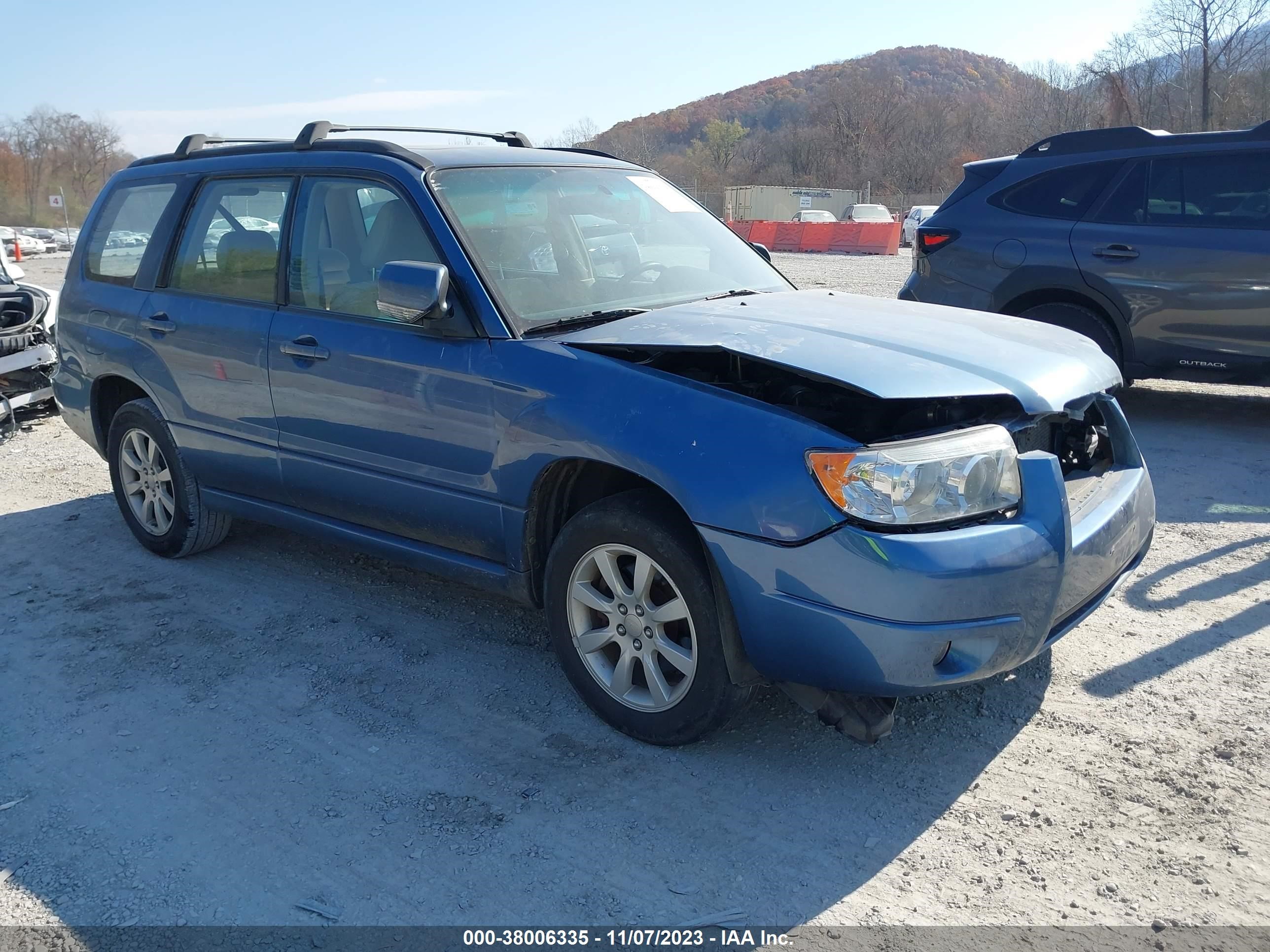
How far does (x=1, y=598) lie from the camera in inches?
196

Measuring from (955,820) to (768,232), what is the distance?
3123 centimetres

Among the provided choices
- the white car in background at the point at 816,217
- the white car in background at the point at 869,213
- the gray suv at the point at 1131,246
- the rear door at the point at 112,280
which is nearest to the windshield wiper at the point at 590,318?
the rear door at the point at 112,280

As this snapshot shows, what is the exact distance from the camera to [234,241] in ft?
15.5

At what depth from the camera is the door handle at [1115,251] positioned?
23.4ft

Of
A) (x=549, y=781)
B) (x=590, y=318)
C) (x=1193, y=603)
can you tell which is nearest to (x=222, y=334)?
(x=590, y=318)

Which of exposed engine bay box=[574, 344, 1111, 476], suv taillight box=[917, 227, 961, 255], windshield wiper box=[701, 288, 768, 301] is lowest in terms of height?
exposed engine bay box=[574, 344, 1111, 476]

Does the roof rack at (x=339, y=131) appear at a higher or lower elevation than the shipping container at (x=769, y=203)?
lower

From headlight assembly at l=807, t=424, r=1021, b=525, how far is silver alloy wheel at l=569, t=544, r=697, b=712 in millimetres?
647

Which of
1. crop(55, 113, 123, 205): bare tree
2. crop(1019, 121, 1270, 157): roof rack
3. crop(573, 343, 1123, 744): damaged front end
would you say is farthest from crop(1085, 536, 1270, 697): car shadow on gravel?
crop(55, 113, 123, 205): bare tree

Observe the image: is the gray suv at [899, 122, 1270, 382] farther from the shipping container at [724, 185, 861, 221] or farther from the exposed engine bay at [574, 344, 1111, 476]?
the shipping container at [724, 185, 861, 221]

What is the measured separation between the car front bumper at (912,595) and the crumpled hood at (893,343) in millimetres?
309

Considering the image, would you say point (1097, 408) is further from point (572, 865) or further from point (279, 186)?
point (279, 186)

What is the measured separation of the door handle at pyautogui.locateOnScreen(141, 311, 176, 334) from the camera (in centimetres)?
491

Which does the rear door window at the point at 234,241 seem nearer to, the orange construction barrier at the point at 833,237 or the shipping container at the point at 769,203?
the orange construction barrier at the point at 833,237
